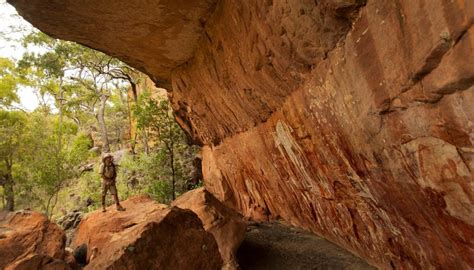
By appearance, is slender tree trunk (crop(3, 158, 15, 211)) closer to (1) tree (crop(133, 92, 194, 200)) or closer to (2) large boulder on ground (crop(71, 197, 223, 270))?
(1) tree (crop(133, 92, 194, 200))

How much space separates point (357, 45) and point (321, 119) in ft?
4.66

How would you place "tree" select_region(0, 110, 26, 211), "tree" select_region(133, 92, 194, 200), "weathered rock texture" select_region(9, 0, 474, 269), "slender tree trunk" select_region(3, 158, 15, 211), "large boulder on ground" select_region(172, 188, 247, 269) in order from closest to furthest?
"weathered rock texture" select_region(9, 0, 474, 269) → "large boulder on ground" select_region(172, 188, 247, 269) → "tree" select_region(0, 110, 26, 211) → "slender tree trunk" select_region(3, 158, 15, 211) → "tree" select_region(133, 92, 194, 200)

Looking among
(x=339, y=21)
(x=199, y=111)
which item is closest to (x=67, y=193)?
(x=199, y=111)

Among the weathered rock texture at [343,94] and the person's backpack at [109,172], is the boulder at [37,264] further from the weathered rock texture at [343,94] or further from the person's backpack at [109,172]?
the weathered rock texture at [343,94]

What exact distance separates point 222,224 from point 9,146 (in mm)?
12883

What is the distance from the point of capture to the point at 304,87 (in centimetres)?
462

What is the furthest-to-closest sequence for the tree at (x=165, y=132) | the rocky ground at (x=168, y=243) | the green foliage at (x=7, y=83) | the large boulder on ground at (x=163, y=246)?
the green foliage at (x=7, y=83), the tree at (x=165, y=132), the rocky ground at (x=168, y=243), the large boulder on ground at (x=163, y=246)

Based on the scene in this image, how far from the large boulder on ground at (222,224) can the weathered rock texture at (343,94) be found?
1.61m

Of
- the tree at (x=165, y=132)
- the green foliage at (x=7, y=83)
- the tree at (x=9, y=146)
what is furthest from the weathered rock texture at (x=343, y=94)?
the green foliage at (x=7, y=83)

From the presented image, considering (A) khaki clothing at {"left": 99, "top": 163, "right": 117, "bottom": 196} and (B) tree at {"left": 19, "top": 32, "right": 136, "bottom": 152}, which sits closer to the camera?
(A) khaki clothing at {"left": 99, "top": 163, "right": 117, "bottom": 196}

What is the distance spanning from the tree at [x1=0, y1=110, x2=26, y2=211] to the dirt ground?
42.5ft

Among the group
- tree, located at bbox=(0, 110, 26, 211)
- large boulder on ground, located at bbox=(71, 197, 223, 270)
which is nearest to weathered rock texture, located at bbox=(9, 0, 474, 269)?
large boulder on ground, located at bbox=(71, 197, 223, 270)

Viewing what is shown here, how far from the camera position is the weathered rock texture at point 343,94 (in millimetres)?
2521

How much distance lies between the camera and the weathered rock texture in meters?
2.52
